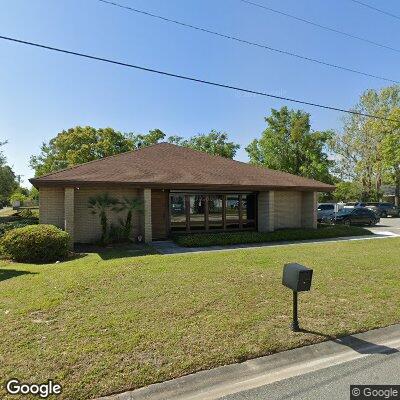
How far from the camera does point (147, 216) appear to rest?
14.8 metres

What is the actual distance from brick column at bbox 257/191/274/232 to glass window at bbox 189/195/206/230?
126 inches

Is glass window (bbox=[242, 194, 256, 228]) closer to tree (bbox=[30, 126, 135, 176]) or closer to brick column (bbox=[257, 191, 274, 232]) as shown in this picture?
brick column (bbox=[257, 191, 274, 232])

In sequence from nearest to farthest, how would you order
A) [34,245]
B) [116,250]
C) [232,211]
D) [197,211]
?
[34,245] < [116,250] < [197,211] < [232,211]

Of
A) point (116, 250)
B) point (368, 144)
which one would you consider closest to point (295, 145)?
point (368, 144)

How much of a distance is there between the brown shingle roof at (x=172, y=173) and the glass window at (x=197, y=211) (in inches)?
50.9

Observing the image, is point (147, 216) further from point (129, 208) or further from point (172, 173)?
point (172, 173)

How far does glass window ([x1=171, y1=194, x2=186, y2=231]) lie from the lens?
1672 cm

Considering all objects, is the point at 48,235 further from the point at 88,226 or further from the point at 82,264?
the point at 88,226

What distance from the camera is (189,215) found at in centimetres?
1703

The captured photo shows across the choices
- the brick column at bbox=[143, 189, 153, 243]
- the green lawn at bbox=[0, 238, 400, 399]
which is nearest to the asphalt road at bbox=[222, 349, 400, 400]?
the green lawn at bbox=[0, 238, 400, 399]

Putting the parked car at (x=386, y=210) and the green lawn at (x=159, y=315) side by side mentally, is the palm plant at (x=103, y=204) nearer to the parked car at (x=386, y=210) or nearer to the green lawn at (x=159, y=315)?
the green lawn at (x=159, y=315)

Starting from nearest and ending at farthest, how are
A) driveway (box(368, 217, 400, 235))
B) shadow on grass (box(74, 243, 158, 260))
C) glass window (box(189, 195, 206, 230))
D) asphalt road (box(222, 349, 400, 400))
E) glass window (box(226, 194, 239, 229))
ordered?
asphalt road (box(222, 349, 400, 400)) < shadow on grass (box(74, 243, 158, 260)) < glass window (box(189, 195, 206, 230)) < glass window (box(226, 194, 239, 229)) < driveway (box(368, 217, 400, 235))

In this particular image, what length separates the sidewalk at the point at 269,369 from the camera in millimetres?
3555

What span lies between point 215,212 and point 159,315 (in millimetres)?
12339
